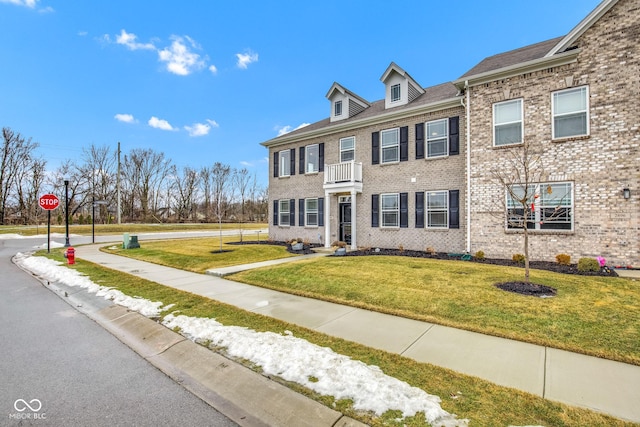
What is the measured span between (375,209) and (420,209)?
228 centimetres

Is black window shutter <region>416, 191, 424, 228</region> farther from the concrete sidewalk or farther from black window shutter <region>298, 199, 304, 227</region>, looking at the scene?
the concrete sidewalk

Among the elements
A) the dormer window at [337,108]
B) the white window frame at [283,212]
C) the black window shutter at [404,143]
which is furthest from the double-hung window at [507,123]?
the white window frame at [283,212]

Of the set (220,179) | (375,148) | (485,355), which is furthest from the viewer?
(220,179)

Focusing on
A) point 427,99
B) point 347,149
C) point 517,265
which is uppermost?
point 427,99

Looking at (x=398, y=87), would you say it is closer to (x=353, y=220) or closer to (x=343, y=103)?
(x=343, y=103)

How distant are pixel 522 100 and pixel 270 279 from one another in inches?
423

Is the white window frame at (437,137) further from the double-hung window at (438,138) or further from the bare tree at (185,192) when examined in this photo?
the bare tree at (185,192)

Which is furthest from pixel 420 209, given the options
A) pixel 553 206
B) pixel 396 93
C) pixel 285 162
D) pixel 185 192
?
pixel 185 192

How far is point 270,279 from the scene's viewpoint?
27.9ft

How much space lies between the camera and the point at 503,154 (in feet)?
36.3

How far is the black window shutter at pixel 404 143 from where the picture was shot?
45.7 feet

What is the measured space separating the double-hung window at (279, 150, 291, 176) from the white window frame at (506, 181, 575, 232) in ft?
40.8

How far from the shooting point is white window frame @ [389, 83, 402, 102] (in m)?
15.2

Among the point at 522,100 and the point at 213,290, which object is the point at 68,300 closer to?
the point at 213,290
